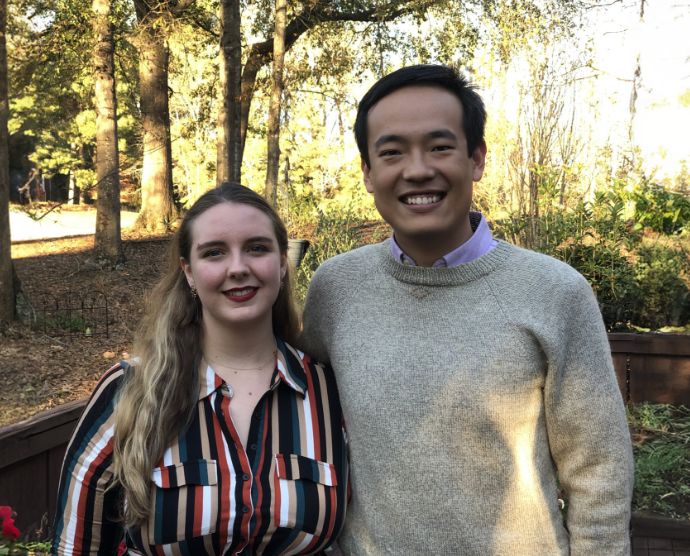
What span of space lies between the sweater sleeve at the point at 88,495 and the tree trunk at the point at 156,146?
513 inches

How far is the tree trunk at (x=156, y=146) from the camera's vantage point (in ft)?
47.3

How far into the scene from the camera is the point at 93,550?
2.08m

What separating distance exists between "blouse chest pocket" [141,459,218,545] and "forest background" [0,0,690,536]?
143 centimetres

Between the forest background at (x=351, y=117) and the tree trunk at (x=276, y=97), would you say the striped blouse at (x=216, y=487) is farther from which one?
the tree trunk at (x=276, y=97)

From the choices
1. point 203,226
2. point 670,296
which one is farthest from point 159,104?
point 203,226

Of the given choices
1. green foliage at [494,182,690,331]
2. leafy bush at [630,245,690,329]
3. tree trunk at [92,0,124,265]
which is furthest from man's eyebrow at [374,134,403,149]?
tree trunk at [92,0,124,265]

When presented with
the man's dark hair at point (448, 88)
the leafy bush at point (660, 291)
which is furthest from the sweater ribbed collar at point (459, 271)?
the leafy bush at point (660, 291)

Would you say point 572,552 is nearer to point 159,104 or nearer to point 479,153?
point 479,153

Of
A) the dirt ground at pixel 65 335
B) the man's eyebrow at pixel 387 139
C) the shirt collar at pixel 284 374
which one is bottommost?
the dirt ground at pixel 65 335

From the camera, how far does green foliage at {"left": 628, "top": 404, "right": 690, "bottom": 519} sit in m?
4.44

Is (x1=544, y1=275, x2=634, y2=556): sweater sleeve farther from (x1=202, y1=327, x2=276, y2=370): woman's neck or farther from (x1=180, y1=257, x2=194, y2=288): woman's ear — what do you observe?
(x1=180, y1=257, x2=194, y2=288): woman's ear

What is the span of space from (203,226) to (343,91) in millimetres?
16812

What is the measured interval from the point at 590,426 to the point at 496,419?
232 millimetres

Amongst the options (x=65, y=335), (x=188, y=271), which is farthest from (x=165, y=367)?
(x=65, y=335)
